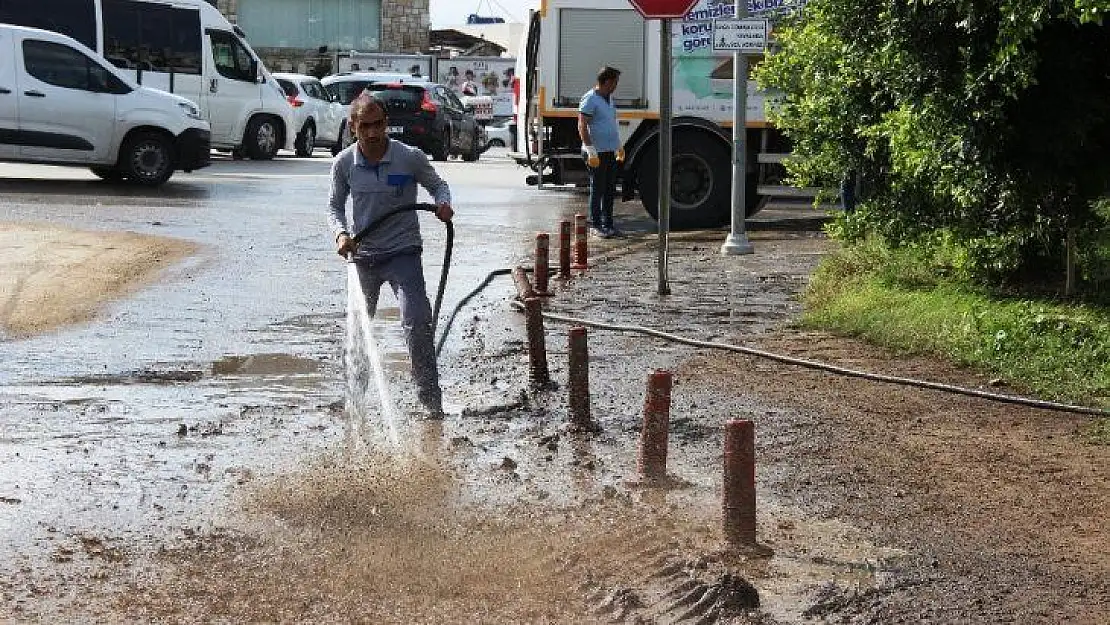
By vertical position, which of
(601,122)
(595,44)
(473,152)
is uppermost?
(595,44)

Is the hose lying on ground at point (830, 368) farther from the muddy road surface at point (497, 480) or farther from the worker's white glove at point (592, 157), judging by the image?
the worker's white glove at point (592, 157)

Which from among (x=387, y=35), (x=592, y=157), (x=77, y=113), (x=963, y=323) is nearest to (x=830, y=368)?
(x=963, y=323)

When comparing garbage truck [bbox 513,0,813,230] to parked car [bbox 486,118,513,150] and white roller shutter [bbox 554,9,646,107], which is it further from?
parked car [bbox 486,118,513,150]

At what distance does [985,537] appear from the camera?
654 centimetres

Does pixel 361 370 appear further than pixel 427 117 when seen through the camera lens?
No

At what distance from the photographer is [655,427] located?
23.8 ft

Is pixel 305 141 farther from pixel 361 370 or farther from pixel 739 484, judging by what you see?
pixel 739 484

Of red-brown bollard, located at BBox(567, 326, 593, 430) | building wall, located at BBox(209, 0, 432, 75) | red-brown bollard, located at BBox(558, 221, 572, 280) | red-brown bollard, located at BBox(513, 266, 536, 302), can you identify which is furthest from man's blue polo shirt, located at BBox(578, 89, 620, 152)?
building wall, located at BBox(209, 0, 432, 75)

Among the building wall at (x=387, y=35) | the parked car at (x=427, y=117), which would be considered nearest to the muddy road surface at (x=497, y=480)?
the parked car at (x=427, y=117)

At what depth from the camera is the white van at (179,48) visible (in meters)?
28.5

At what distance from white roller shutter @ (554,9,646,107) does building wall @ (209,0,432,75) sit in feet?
146

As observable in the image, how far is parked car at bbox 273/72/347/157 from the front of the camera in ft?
116

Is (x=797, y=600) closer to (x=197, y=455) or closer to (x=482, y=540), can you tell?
(x=482, y=540)

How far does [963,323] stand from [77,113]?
594 inches
